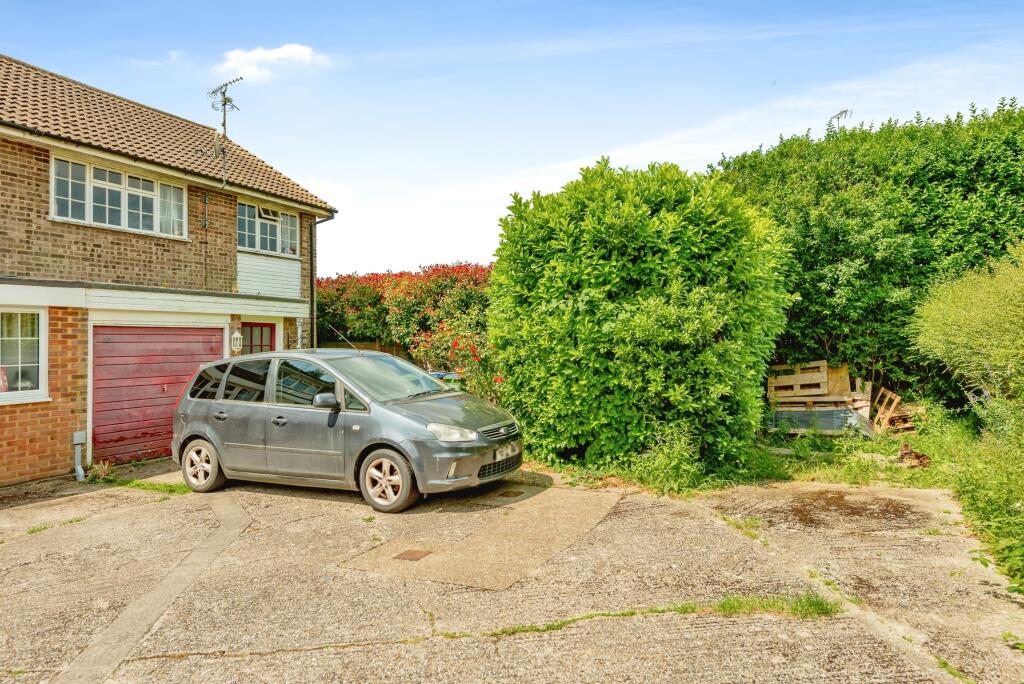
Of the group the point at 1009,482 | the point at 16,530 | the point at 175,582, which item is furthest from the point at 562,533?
the point at 16,530

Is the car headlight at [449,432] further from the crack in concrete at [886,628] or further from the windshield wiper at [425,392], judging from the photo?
the crack in concrete at [886,628]

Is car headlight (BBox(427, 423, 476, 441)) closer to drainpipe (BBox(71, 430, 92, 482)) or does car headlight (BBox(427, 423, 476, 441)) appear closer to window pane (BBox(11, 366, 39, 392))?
Answer: drainpipe (BBox(71, 430, 92, 482))

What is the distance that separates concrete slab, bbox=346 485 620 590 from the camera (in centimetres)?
523

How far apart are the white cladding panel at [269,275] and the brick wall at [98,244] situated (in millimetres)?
316

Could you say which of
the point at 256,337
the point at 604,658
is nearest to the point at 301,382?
the point at 604,658

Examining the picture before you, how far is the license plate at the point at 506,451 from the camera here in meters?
7.41

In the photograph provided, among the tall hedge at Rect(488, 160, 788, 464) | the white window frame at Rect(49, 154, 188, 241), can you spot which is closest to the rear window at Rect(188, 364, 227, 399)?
the tall hedge at Rect(488, 160, 788, 464)

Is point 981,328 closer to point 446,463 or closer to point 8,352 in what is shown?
point 446,463

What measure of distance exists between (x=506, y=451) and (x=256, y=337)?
28.1 feet

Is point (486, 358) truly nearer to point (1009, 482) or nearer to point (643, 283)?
point (643, 283)

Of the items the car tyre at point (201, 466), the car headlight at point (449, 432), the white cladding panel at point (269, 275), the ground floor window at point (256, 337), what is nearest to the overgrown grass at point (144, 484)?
the car tyre at point (201, 466)

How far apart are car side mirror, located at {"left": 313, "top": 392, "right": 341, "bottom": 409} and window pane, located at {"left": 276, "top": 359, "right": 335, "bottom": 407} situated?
28cm

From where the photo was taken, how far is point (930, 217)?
13.2 m

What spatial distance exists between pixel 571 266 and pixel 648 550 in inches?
159
